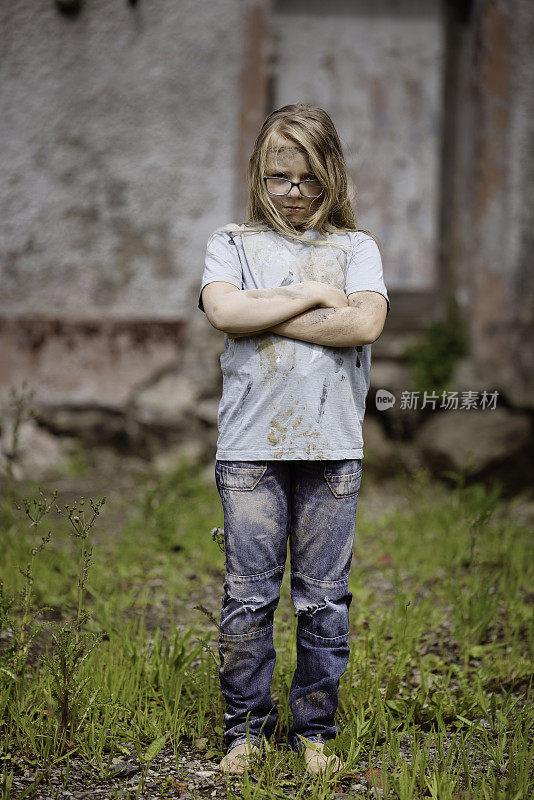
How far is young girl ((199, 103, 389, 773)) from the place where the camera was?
1813mm

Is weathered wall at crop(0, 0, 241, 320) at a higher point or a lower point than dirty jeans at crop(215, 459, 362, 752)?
higher

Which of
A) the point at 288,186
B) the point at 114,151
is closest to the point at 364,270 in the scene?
the point at 288,186

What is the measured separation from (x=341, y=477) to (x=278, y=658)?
0.78m

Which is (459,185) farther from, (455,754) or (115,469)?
(455,754)

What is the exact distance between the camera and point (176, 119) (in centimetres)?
452

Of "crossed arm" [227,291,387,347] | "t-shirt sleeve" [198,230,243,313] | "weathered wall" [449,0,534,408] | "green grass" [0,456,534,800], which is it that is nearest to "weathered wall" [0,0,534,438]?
"weathered wall" [449,0,534,408]

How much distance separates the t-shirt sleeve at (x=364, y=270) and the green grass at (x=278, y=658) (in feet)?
2.90

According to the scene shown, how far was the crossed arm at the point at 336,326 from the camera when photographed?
71.1 inches

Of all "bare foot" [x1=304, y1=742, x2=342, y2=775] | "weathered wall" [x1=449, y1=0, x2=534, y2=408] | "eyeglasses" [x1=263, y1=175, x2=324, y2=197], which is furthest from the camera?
"weathered wall" [x1=449, y1=0, x2=534, y2=408]

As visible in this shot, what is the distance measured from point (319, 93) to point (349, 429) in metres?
3.63

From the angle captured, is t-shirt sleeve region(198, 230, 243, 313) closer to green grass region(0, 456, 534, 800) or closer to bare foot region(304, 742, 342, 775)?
green grass region(0, 456, 534, 800)

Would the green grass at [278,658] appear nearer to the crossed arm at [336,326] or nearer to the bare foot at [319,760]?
the bare foot at [319,760]

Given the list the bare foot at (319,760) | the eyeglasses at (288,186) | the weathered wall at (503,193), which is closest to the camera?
the bare foot at (319,760)

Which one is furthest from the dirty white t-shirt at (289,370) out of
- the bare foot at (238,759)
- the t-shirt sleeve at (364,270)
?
the bare foot at (238,759)
